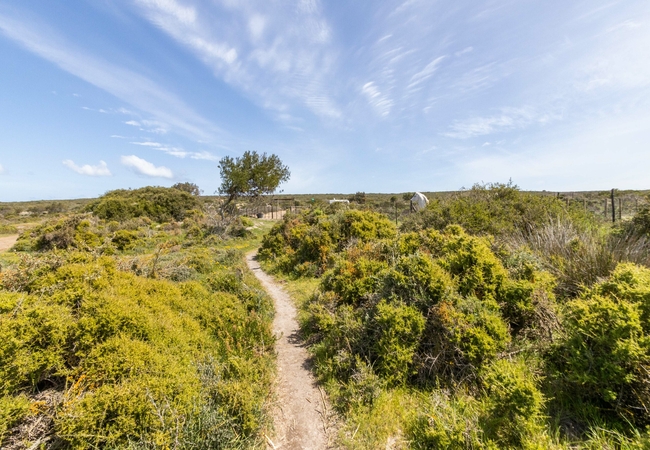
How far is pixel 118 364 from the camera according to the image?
300cm

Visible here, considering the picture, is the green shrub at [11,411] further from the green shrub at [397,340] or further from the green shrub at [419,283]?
the green shrub at [419,283]

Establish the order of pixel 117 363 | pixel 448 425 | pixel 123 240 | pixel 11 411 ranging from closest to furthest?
1. pixel 11 411
2. pixel 448 425
3. pixel 117 363
4. pixel 123 240

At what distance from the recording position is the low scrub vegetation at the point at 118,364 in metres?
2.47

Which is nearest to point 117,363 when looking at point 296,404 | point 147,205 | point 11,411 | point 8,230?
point 11,411

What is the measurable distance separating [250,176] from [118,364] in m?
23.4

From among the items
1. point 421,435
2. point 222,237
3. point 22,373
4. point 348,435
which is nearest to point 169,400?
point 22,373

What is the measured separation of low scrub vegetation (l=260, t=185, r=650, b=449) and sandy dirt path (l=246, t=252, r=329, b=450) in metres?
0.25

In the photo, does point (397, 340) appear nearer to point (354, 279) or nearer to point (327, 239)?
point (354, 279)

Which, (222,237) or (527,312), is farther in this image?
(222,237)

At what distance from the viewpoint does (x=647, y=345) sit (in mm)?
2355

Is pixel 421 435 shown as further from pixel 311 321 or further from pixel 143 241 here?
pixel 143 241

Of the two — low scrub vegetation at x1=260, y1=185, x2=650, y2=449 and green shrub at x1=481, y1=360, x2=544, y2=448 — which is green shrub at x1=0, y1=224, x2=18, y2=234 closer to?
low scrub vegetation at x1=260, y1=185, x2=650, y2=449

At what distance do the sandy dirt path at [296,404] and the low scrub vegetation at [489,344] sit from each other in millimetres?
247

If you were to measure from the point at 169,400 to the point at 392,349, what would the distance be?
2873 millimetres
